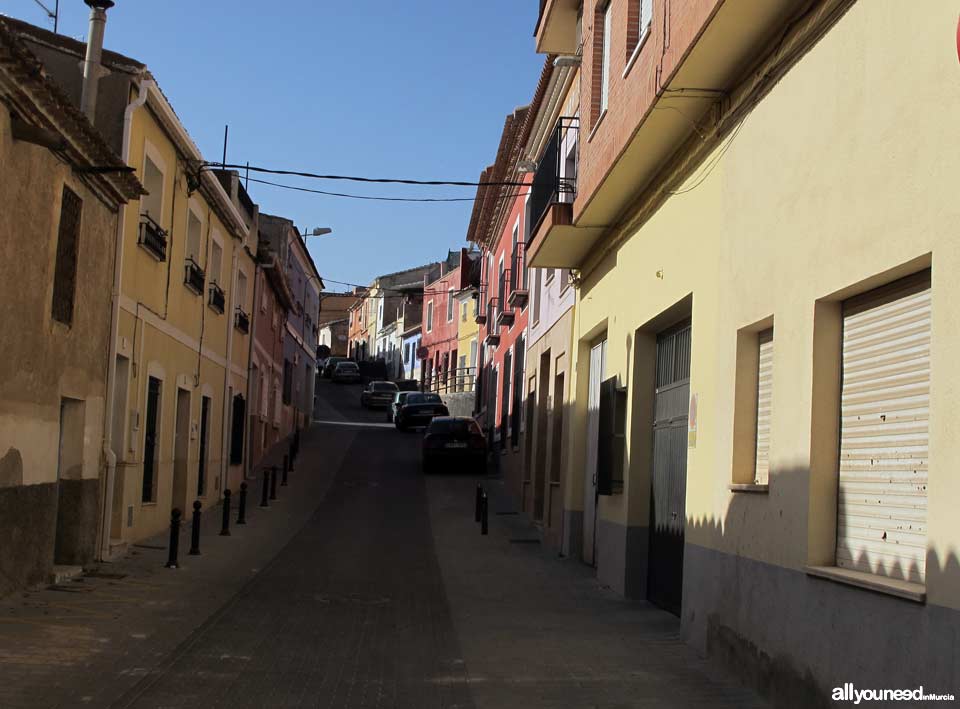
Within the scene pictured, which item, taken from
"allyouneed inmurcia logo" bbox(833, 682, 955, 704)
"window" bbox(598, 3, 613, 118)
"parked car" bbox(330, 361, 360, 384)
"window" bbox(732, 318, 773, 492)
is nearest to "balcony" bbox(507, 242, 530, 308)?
"window" bbox(598, 3, 613, 118)

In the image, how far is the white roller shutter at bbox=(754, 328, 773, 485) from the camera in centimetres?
827

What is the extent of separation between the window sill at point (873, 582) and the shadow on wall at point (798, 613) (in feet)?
0.13

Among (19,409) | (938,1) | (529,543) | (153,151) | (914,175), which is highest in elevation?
(153,151)

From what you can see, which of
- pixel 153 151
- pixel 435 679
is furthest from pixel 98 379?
pixel 435 679

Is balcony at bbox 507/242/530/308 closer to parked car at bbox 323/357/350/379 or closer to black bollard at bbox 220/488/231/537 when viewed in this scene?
black bollard at bbox 220/488/231/537

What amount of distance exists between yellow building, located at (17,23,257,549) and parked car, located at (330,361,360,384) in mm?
47584

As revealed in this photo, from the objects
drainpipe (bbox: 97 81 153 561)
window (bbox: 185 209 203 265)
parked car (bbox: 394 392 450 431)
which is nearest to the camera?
drainpipe (bbox: 97 81 153 561)

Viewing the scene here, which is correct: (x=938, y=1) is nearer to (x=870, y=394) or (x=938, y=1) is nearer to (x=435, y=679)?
(x=870, y=394)

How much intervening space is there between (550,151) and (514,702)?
10516mm

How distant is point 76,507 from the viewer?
41.8 ft

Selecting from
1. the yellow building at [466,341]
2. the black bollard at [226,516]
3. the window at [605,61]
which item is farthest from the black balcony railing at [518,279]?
the yellow building at [466,341]

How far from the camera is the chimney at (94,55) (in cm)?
1377

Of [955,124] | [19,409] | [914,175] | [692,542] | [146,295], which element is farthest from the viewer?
[146,295]

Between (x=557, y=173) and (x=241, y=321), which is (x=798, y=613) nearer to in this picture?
(x=557, y=173)
